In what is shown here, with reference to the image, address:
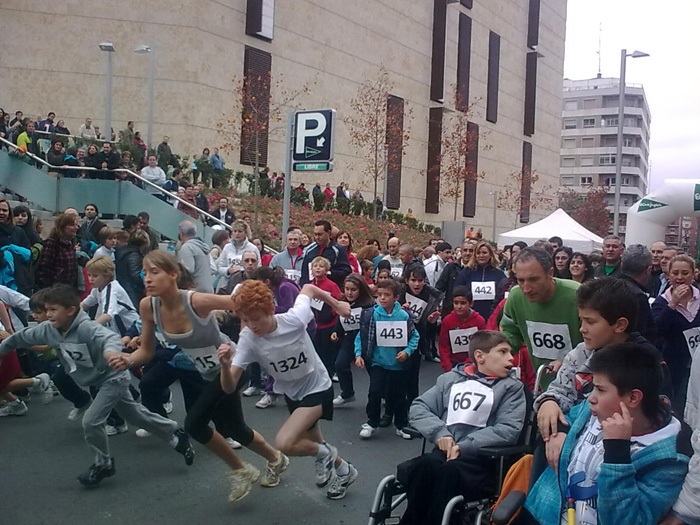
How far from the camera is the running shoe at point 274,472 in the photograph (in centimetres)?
530

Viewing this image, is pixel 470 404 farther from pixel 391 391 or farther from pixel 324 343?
pixel 324 343

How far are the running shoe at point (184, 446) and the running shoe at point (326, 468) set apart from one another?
1184 millimetres

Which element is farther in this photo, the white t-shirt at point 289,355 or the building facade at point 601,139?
the building facade at point 601,139

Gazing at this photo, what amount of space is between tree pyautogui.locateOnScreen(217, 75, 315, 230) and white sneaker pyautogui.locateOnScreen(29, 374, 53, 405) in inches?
694

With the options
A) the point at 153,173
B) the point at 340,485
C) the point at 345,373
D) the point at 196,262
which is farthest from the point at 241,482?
the point at 153,173

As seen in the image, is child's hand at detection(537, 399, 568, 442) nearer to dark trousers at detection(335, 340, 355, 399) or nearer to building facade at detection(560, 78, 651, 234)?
dark trousers at detection(335, 340, 355, 399)

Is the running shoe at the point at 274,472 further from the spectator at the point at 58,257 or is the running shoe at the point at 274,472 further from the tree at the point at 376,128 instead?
the tree at the point at 376,128

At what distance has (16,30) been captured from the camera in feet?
82.3

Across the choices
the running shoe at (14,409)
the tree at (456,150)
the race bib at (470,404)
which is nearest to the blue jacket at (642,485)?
the race bib at (470,404)

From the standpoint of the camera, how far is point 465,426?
13.7ft

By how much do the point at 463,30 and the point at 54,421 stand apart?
40.4m

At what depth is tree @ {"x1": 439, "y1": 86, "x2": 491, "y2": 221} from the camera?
37.8 meters

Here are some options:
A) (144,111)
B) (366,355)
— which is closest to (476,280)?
(366,355)

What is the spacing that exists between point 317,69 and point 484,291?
25823 millimetres
